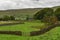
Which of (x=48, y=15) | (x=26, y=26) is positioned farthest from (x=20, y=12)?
(x=48, y=15)

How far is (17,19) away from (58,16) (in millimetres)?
485

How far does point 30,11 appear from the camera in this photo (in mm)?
1575

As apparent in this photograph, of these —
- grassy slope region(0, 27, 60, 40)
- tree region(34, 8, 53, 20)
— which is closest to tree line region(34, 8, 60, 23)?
tree region(34, 8, 53, 20)

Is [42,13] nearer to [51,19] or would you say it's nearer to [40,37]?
[51,19]

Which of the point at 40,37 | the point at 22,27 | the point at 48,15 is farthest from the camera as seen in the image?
the point at 48,15

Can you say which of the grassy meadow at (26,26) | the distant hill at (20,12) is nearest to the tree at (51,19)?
the grassy meadow at (26,26)

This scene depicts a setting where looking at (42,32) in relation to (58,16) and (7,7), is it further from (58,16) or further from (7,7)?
(7,7)

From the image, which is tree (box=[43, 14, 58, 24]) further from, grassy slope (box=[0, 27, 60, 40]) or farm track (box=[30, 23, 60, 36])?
grassy slope (box=[0, 27, 60, 40])

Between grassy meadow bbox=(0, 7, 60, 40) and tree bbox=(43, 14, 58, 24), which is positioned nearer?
grassy meadow bbox=(0, 7, 60, 40)

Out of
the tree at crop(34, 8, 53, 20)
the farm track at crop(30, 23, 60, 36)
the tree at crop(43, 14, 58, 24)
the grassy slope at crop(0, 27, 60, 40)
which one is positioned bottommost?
the grassy slope at crop(0, 27, 60, 40)

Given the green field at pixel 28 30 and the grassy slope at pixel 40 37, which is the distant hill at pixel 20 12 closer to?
the green field at pixel 28 30

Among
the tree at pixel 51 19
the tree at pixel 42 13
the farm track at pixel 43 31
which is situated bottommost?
the farm track at pixel 43 31

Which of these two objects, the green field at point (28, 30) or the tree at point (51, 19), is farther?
the tree at point (51, 19)

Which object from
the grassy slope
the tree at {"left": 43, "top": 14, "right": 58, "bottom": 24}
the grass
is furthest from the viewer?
the tree at {"left": 43, "top": 14, "right": 58, "bottom": 24}
